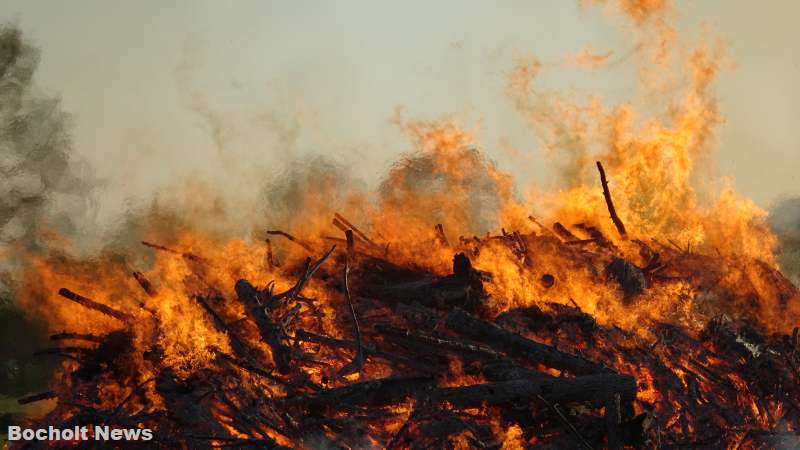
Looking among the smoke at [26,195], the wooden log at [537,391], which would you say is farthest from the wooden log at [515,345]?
the smoke at [26,195]

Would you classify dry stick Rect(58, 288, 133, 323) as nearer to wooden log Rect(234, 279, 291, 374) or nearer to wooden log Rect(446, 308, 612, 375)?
wooden log Rect(234, 279, 291, 374)

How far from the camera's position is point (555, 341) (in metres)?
10.0

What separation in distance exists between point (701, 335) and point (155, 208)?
19.2 metres

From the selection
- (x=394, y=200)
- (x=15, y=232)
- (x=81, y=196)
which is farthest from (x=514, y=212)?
(x=81, y=196)

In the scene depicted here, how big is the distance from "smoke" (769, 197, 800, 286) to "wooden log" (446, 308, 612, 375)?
20.2 meters

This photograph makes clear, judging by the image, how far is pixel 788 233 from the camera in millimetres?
26922

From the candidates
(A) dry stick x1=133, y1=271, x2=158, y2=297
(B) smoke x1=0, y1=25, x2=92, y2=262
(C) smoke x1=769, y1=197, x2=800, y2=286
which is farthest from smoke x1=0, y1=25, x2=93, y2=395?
(C) smoke x1=769, y1=197, x2=800, y2=286

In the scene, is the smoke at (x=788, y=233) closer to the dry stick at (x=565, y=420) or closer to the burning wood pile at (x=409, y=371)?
the burning wood pile at (x=409, y=371)

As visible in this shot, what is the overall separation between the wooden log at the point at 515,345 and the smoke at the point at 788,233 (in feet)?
66.4

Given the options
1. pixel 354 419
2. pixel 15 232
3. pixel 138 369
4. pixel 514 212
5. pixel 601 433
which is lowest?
pixel 601 433

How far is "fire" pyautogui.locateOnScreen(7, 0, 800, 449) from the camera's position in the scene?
8.17m

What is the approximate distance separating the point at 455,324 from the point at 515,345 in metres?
1.02

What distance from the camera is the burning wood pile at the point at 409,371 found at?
311 inches

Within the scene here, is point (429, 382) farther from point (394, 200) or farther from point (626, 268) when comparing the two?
point (394, 200)
